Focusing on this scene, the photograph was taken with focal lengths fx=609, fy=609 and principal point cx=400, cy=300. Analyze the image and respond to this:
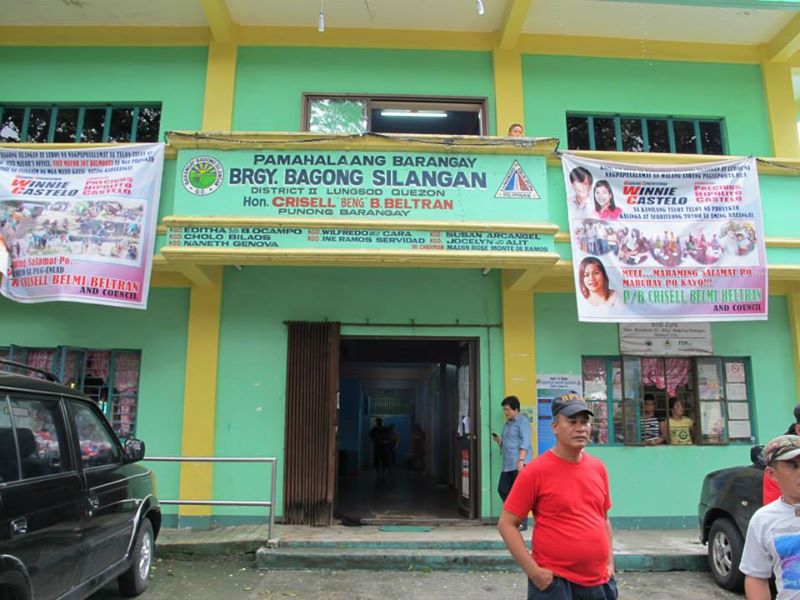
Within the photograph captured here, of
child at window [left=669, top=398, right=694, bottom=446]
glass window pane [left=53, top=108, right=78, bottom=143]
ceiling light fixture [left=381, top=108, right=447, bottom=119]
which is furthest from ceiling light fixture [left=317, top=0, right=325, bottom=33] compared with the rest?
child at window [left=669, top=398, right=694, bottom=446]

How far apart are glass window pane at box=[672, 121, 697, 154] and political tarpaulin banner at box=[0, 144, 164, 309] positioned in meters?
7.58

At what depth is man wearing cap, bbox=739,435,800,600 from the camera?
7.83 feet

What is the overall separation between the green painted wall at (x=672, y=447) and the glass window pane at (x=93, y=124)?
7041 mm

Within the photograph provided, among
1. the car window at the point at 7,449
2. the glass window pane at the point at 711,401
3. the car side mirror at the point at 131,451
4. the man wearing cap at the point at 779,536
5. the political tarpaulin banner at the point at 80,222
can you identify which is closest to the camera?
the man wearing cap at the point at 779,536

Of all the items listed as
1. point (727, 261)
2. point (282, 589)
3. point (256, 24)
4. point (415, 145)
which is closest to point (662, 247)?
point (727, 261)

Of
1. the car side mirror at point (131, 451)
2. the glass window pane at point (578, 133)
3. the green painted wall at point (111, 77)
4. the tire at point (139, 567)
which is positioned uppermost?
the green painted wall at point (111, 77)

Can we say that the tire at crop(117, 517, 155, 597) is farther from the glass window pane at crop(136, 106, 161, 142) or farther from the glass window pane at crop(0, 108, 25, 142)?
the glass window pane at crop(0, 108, 25, 142)

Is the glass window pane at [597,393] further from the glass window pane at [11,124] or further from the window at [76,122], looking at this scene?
the glass window pane at [11,124]

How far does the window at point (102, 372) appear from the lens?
837 centimetres

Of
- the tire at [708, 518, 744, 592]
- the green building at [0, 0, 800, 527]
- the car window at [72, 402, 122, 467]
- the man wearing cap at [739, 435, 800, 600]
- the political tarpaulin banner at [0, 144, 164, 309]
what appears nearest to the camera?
the man wearing cap at [739, 435, 800, 600]

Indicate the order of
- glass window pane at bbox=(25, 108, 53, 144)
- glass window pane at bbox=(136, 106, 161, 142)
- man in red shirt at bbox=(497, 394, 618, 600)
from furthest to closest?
glass window pane at bbox=(25, 108, 53, 144) → glass window pane at bbox=(136, 106, 161, 142) → man in red shirt at bbox=(497, 394, 618, 600)

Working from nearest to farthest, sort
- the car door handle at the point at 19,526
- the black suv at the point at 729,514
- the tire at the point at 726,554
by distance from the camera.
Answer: the car door handle at the point at 19,526, the black suv at the point at 729,514, the tire at the point at 726,554

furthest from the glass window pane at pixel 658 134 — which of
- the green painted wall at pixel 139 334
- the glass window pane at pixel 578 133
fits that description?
the green painted wall at pixel 139 334

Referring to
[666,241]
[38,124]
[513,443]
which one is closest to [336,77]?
[38,124]
